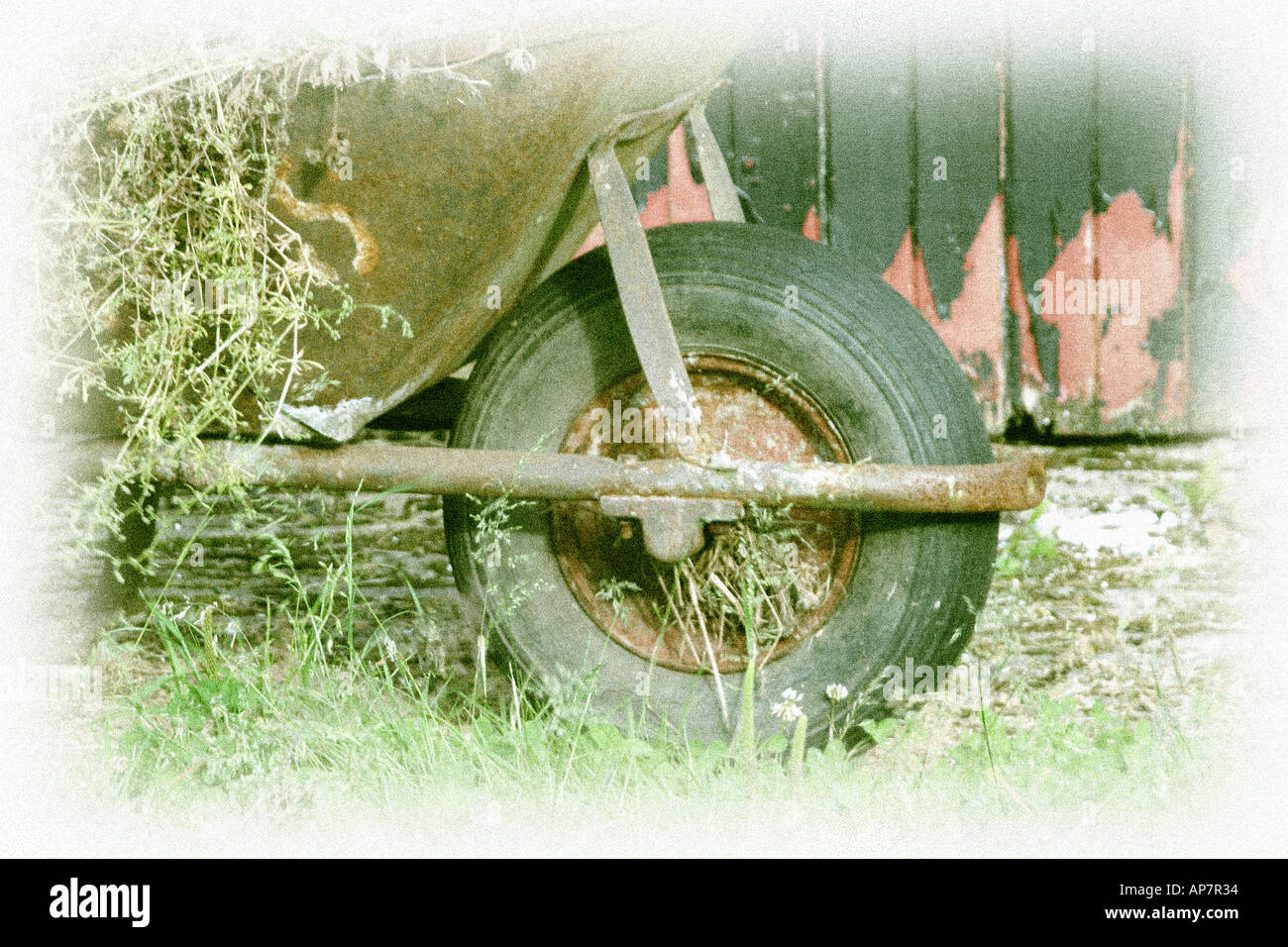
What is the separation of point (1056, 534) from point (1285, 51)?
137cm

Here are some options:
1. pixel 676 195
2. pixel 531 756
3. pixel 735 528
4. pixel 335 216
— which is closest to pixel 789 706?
pixel 735 528

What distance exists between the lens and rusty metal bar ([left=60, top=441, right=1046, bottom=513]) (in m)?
1.50

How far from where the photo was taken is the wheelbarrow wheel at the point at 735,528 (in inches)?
61.9

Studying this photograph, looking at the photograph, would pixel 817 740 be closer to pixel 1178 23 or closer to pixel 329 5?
pixel 329 5

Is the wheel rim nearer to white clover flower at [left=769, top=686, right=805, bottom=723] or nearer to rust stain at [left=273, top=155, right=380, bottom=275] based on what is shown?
white clover flower at [left=769, top=686, right=805, bottom=723]

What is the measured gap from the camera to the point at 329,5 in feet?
4.79

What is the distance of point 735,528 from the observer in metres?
1.64

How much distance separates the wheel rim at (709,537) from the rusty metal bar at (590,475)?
0.36ft

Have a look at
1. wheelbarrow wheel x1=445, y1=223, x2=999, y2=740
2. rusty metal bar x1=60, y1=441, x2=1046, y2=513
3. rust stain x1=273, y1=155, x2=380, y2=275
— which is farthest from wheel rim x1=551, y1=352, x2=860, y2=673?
rust stain x1=273, y1=155, x2=380, y2=275

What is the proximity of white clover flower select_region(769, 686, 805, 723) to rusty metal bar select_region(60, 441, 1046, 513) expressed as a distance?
298 mm

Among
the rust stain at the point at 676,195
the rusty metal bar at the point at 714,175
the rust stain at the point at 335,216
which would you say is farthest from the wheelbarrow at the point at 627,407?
the rust stain at the point at 676,195

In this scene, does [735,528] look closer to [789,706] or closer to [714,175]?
[789,706]

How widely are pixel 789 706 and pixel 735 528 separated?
0.28 metres
